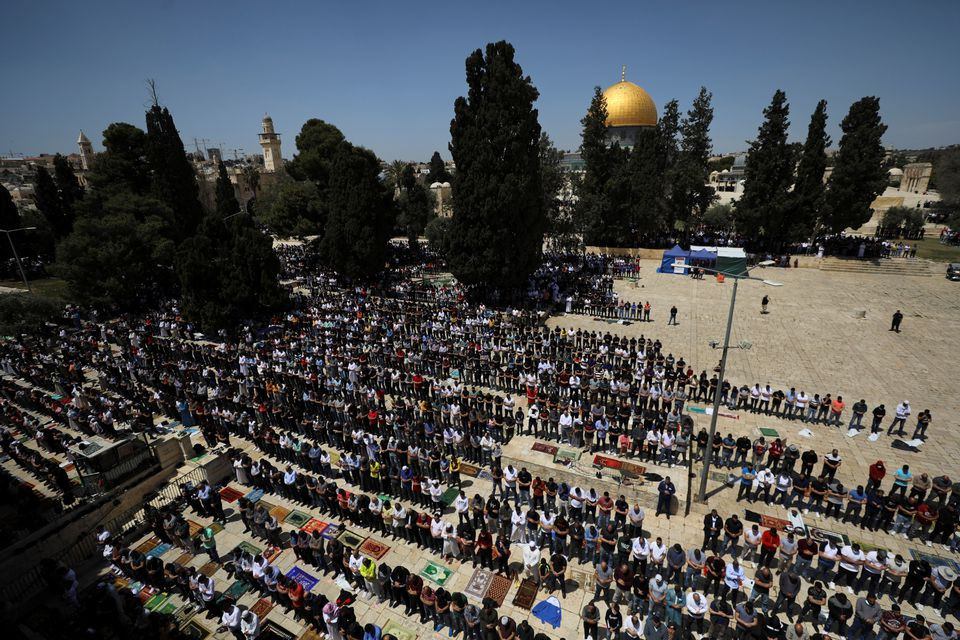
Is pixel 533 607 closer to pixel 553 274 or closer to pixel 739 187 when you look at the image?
pixel 553 274

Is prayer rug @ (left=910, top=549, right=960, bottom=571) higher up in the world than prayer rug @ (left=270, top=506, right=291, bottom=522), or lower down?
higher up

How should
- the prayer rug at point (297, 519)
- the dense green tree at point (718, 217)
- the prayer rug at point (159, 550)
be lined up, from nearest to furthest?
1. the prayer rug at point (159, 550)
2. the prayer rug at point (297, 519)
3. the dense green tree at point (718, 217)

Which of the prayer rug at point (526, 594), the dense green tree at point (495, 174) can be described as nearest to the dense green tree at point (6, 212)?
the dense green tree at point (495, 174)

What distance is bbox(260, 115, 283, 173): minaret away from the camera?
9431 cm

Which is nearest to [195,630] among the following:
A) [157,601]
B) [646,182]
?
[157,601]

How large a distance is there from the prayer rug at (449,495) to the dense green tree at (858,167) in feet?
129

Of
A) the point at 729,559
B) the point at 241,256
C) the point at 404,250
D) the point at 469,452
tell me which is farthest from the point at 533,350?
the point at 404,250

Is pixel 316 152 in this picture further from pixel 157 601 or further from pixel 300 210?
pixel 157 601

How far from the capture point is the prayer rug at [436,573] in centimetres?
1051

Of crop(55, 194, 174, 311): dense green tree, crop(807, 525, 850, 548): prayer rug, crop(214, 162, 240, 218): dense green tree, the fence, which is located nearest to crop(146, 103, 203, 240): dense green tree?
crop(55, 194, 174, 311): dense green tree

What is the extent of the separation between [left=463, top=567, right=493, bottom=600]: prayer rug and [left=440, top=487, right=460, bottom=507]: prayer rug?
94.8 inches

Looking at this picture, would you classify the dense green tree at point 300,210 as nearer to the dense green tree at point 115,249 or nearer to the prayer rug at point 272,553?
the dense green tree at point 115,249

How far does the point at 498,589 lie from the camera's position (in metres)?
10.1

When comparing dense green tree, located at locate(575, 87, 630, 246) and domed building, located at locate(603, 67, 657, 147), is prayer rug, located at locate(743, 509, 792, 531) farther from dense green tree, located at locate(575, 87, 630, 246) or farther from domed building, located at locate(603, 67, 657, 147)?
domed building, located at locate(603, 67, 657, 147)
